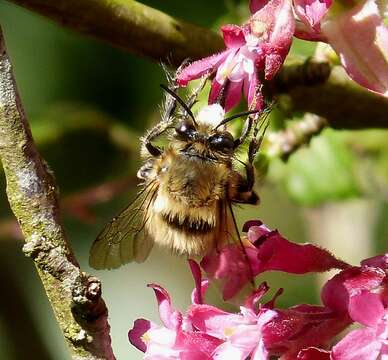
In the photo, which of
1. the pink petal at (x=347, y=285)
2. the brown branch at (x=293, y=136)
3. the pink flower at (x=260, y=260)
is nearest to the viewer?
the pink petal at (x=347, y=285)

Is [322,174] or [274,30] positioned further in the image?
[322,174]

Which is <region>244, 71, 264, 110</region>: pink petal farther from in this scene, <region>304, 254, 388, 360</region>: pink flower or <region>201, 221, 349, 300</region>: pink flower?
<region>304, 254, 388, 360</region>: pink flower

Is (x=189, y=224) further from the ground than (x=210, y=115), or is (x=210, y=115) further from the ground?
(x=210, y=115)

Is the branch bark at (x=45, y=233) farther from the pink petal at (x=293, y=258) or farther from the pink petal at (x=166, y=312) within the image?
the pink petal at (x=293, y=258)

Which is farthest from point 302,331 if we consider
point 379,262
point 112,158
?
point 112,158

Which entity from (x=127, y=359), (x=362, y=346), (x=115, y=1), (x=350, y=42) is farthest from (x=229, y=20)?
(x=127, y=359)

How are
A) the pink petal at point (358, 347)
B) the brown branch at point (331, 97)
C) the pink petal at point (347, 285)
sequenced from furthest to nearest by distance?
the brown branch at point (331, 97), the pink petal at point (347, 285), the pink petal at point (358, 347)

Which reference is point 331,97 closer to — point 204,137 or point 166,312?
point 204,137

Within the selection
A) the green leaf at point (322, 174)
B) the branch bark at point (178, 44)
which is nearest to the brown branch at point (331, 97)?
the branch bark at point (178, 44)
